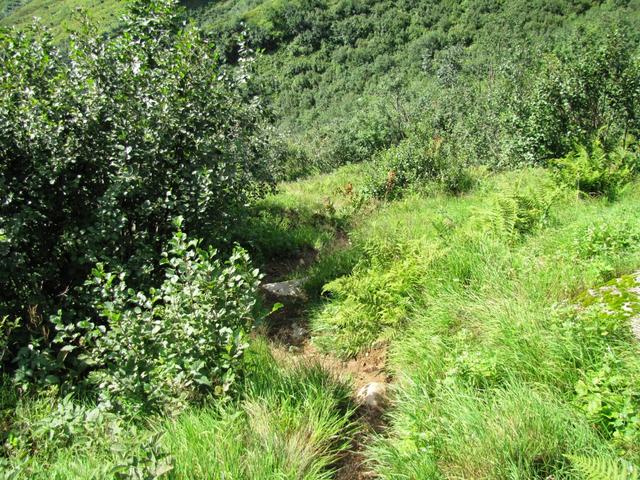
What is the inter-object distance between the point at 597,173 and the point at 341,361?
18.8 ft

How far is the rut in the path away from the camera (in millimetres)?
2783

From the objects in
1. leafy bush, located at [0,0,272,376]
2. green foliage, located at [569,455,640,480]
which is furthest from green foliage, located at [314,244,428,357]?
green foliage, located at [569,455,640,480]

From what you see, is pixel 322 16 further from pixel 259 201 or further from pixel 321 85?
pixel 259 201

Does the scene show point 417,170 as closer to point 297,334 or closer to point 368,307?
point 368,307

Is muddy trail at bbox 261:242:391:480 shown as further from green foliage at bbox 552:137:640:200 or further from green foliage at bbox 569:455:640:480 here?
green foliage at bbox 552:137:640:200

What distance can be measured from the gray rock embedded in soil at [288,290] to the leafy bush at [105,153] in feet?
4.34

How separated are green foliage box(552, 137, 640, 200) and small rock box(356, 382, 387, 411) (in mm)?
5421

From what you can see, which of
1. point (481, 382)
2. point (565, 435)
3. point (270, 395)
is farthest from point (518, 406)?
point (270, 395)

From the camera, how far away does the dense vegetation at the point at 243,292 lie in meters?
2.41

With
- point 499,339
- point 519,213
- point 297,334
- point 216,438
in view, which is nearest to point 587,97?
point 519,213

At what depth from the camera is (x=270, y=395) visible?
115 inches

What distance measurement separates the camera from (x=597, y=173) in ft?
22.4

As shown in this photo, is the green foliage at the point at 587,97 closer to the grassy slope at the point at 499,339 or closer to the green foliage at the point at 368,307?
the grassy slope at the point at 499,339

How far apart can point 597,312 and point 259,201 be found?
955 centimetres
